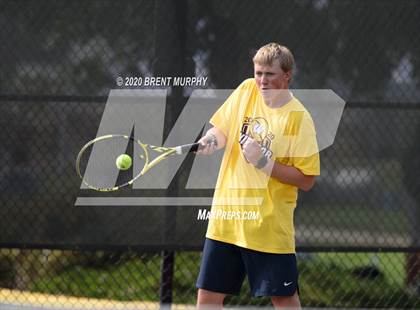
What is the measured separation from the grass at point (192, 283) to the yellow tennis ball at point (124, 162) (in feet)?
2.97

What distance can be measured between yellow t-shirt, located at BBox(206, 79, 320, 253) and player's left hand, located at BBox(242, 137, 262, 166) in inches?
3.3

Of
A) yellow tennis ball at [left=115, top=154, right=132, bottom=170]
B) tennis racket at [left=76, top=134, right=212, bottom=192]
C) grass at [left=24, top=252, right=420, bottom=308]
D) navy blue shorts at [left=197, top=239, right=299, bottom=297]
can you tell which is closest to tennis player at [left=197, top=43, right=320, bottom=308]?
navy blue shorts at [left=197, top=239, right=299, bottom=297]

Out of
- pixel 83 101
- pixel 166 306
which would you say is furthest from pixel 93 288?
pixel 83 101

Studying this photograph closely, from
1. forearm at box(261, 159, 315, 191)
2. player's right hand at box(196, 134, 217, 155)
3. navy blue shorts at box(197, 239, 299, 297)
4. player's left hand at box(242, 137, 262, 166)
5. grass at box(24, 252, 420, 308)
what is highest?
grass at box(24, 252, 420, 308)

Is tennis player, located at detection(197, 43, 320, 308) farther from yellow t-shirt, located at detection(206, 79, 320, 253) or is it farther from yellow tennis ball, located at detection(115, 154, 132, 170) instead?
yellow tennis ball, located at detection(115, 154, 132, 170)

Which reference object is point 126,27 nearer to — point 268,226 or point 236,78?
point 236,78

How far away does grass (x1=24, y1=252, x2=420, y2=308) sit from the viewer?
6.26 meters

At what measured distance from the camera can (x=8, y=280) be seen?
6.27 metres

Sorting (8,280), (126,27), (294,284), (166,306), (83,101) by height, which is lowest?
(294,284)

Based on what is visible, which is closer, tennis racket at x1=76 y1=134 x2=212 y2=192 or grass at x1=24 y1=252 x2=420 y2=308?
tennis racket at x1=76 y1=134 x2=212 y2=192

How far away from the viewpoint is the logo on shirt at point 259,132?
4395 mm

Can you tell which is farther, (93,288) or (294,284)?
(93,288)

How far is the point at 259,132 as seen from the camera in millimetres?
4449

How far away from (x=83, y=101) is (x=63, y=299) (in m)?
1.45
